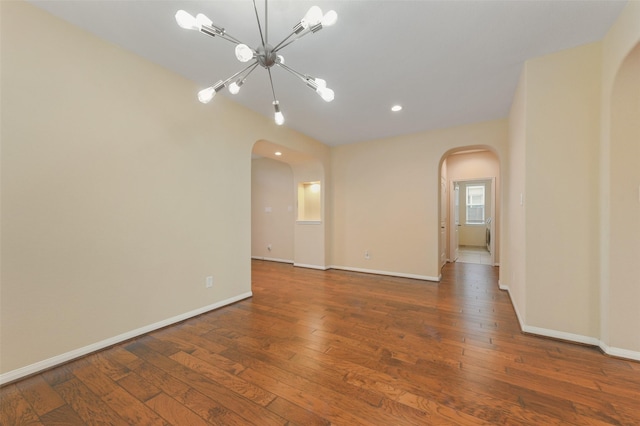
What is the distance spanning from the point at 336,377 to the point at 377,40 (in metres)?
2.72

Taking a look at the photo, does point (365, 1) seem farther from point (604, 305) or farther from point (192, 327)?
point (192, 327)

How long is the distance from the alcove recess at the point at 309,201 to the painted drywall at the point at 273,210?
31 centimetres

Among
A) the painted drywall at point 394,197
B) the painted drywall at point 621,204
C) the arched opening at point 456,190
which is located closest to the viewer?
the painted drywall at point 621,204

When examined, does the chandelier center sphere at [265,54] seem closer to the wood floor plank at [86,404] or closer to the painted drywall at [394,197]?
the wood floor plank at [86,404]

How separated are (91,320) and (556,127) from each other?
4478mm

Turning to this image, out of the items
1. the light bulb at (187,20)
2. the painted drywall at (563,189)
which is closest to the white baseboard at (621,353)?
the painted drywall at (563,189)

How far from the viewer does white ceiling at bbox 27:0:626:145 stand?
5.91 feet

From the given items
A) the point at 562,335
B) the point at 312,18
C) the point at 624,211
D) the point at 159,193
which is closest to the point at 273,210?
the point at 159,193

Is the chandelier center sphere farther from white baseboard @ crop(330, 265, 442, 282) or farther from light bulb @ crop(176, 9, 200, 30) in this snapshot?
white baseboard @ crop(330, 265, 442, 282)

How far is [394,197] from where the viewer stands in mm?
4770

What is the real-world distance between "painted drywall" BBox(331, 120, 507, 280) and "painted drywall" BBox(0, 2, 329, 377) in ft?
9.39

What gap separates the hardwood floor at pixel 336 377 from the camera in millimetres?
1443

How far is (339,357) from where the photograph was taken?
6.64 feet

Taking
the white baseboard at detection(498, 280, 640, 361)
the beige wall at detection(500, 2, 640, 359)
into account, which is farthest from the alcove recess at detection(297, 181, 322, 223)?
the white baseboard at detection(498, 280, 640, 361)
